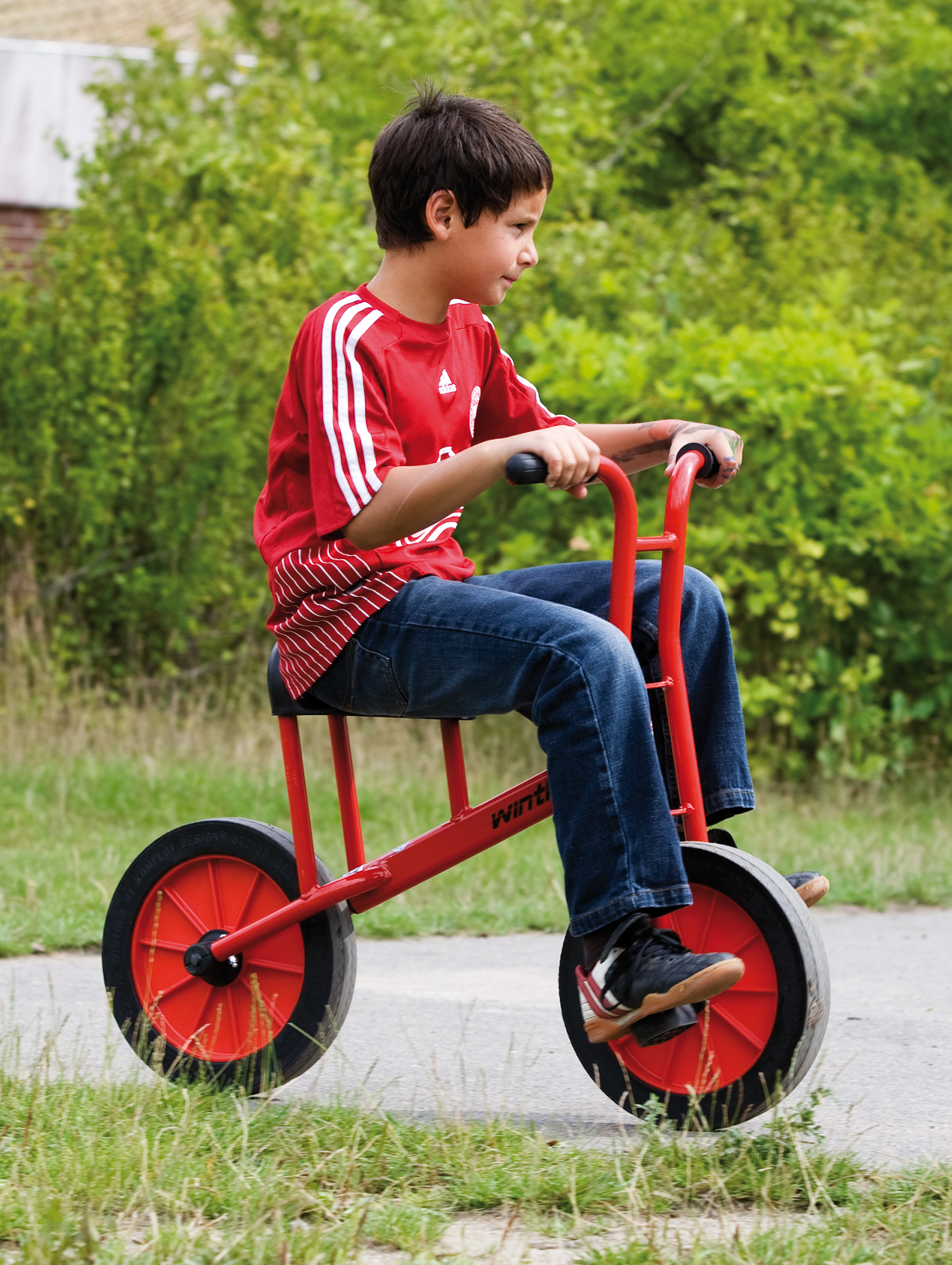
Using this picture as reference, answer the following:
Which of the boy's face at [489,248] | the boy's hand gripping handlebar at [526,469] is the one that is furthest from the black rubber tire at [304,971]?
the boy's face at [489,248]

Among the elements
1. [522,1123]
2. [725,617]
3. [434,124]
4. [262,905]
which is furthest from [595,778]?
[434,124]

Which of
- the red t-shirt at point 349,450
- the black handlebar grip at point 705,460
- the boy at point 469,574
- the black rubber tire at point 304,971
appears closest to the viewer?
the boy at point 469,574

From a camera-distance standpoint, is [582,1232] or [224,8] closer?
[582,1232]

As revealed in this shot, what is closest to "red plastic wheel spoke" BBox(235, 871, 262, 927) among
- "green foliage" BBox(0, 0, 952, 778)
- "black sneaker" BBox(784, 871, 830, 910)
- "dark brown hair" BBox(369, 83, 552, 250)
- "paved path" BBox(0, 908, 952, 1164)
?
"paved path" BBox(0, 908, 952, 1164)

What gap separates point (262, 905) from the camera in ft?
10.7

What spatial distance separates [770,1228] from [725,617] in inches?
46.4

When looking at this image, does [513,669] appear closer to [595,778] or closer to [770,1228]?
[595,778]

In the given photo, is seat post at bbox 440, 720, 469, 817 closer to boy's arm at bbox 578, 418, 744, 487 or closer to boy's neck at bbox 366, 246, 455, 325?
boy's arm at bbox 578, 418, 744, 487

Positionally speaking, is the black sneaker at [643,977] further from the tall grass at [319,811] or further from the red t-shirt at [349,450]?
the tall grass at [319,811]

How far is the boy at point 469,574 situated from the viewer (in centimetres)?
265

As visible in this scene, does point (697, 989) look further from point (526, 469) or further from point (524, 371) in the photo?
point (524, 371)

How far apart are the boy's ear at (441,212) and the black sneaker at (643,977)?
1.30 metres

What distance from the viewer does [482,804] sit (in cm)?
303

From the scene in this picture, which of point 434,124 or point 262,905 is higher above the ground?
point 434,124
